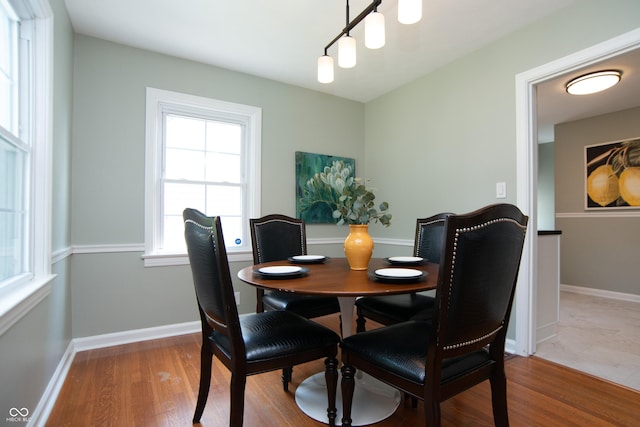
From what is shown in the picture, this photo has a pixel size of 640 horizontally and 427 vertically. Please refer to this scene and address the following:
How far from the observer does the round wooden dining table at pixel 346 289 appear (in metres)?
1.25

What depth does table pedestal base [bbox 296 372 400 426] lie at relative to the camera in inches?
62.6

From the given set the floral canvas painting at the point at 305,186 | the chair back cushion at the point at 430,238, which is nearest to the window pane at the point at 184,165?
the floral canvas painting at the point at 305,186

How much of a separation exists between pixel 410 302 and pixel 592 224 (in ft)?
13.2

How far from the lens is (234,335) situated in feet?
4.08

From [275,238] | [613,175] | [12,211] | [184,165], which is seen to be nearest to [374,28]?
[275,238]

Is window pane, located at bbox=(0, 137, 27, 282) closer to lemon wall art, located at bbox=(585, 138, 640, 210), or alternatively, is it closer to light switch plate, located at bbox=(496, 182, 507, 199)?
light switch plate, located at bbox=(496, 182, 507, 199)

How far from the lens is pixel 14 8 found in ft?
5.00

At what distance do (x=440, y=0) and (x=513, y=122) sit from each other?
3.46 feet

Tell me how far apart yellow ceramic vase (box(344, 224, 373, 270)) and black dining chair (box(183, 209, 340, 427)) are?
1.32 ft

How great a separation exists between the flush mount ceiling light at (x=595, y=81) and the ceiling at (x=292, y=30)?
125 mm

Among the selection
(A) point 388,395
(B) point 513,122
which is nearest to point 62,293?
(A) point 388,395

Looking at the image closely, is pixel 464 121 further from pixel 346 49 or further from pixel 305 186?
pixel 305 186

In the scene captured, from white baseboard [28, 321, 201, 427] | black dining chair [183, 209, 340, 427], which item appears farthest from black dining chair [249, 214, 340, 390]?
white baseboard [28, 321, 201, 427]

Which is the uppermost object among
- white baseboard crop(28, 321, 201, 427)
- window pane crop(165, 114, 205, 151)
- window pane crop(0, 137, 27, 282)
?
window pane crop(165, 114, 205, 151)
